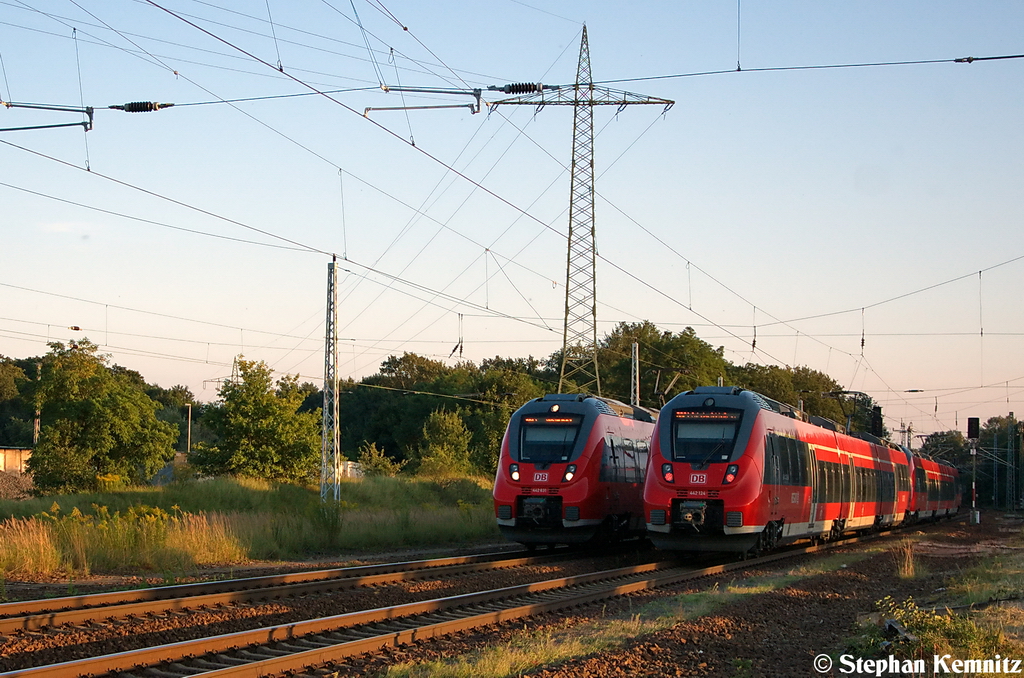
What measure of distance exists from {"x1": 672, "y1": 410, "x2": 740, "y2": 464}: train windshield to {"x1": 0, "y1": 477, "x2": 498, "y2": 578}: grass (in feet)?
28.5

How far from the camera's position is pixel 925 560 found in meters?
23.9

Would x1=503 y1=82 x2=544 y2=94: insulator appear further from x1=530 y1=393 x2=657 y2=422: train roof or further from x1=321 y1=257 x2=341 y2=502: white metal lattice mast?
x1=321 y1=257 x2=341 y2=502: white metal lattice mast

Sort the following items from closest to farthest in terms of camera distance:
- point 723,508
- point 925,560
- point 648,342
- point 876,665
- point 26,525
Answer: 1. point 876,665
2. point 26,525
3. point 723,508
4. point 925,560
5. point 648,342

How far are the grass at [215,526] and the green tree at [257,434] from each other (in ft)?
7.57

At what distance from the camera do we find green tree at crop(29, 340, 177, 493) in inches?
1529

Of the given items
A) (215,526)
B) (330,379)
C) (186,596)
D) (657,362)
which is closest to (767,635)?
(186,596)

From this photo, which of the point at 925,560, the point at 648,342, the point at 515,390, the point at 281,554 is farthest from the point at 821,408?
the point at 281,554

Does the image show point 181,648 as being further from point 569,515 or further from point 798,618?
point 569,515

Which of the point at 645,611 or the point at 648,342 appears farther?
the point at 648,342

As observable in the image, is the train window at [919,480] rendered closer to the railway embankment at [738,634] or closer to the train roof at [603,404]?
the train roof at [603,404]

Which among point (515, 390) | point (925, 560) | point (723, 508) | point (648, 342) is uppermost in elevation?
point (648, 342)

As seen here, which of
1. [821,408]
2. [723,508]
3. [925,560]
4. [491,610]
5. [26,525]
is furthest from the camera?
[821,408]

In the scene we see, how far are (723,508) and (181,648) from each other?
12.9 meters

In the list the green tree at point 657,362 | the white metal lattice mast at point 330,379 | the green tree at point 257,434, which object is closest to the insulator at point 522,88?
the white metal lattice mast at point 330,379
